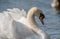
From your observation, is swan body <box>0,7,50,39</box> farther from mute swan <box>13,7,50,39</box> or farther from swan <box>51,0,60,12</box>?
swan <box>51,0,60,12</box>

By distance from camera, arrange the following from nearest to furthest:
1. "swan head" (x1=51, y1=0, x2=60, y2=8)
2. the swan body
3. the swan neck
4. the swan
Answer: the swan body, the swan neck, the swan, "swan head" (x1=51, y1=0, x2=60, y2=8)

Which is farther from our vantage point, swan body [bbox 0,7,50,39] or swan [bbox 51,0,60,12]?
swan [bbox 51,0,60,12]

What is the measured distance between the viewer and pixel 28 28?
294 inches

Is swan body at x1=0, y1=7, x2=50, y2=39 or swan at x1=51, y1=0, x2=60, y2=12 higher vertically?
swan at x1=51, y1=0, x2=60, y2=12

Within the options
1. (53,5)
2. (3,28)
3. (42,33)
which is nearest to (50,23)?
(42,33)

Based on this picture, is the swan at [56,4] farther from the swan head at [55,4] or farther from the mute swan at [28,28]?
the mute swan at [28,28]

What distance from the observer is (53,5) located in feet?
59.9

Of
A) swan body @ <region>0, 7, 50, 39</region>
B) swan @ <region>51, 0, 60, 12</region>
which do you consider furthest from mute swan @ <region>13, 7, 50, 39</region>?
swan @ <region>51, 0, 60, 12</region>

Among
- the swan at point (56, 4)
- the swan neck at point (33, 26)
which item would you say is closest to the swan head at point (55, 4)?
the swan at point (56, 4)

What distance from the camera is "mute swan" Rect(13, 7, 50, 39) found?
7.19m

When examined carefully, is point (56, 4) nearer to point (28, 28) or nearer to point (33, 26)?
point (33, 26)

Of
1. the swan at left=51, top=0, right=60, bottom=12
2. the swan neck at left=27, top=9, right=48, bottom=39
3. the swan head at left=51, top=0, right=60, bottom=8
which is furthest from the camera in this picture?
the swan head at left=51, top=0, right=60, bottom=8

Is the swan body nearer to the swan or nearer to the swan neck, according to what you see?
the swan neck

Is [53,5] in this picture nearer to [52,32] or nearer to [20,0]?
[20,0]
